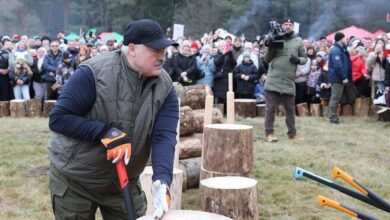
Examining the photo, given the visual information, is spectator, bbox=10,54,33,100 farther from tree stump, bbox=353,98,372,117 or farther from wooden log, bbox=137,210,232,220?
wooden log, bbox=137,210,232,220

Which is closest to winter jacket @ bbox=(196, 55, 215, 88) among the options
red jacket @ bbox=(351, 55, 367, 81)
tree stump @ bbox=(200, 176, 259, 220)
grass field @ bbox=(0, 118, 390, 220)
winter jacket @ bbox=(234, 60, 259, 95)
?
winter jacket @ bbox=(234, 60, 259, 95)

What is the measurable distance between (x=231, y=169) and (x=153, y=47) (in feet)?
9.89

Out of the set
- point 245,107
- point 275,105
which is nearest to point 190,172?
point 275,105

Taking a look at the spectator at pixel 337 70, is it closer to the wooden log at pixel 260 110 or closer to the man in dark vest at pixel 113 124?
the wooden log at pixel 260 110

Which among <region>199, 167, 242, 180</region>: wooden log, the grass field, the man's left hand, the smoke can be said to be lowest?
the grass field

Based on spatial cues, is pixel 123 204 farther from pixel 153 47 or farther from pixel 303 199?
pixel 303 199

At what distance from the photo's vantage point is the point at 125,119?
3.10 metres

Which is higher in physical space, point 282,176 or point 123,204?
point 123,204

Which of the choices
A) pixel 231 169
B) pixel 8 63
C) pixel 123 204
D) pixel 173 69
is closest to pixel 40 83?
pixel 8 63

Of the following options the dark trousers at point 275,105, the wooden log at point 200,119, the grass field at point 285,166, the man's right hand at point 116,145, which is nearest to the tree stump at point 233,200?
the grass field at point 285,166

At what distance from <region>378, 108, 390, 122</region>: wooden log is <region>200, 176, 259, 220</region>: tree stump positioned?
7.62 m

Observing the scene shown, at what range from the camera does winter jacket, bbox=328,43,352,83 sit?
11211 millimetres

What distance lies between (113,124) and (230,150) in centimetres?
285

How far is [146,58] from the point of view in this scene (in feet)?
10.0
